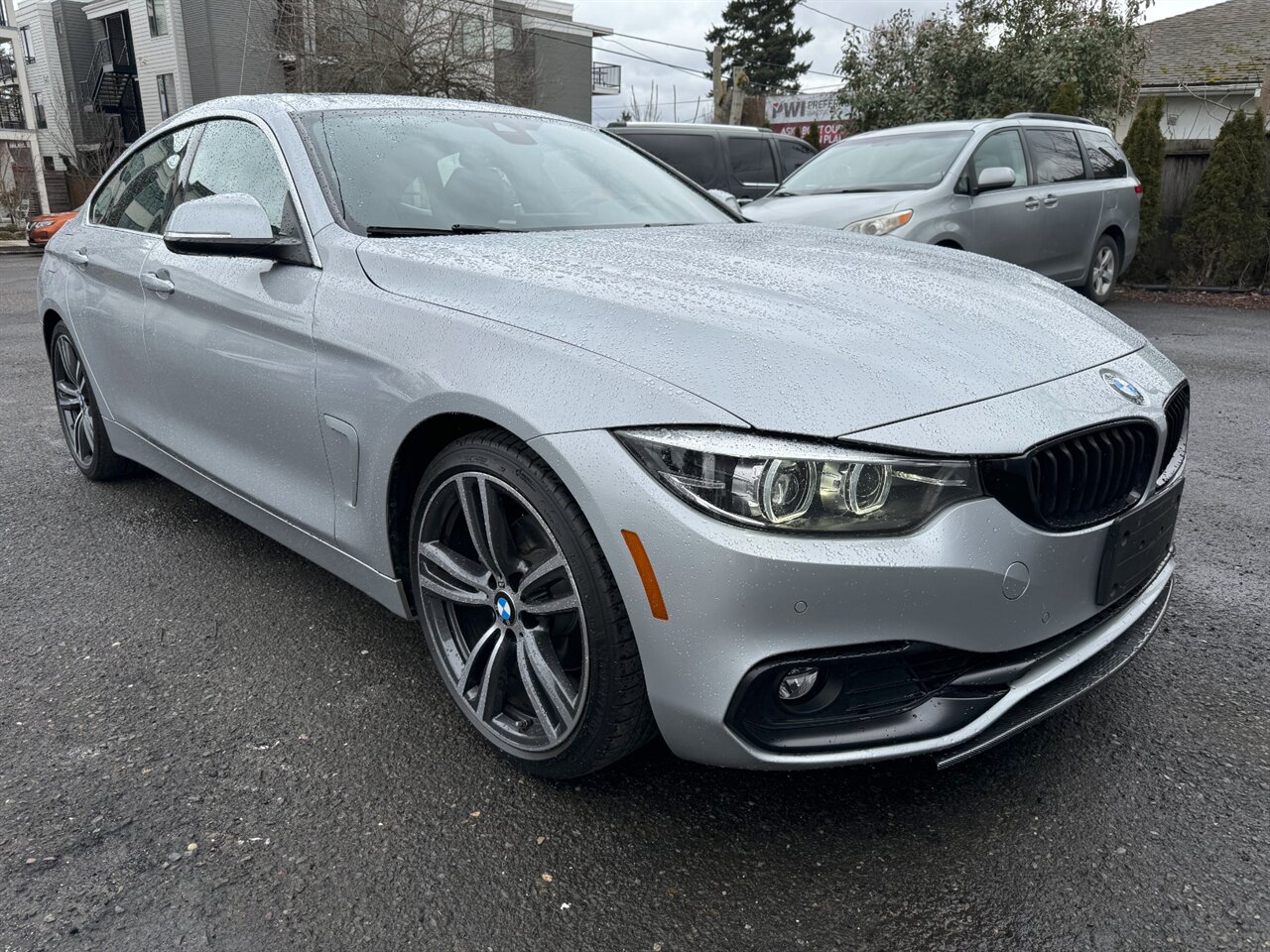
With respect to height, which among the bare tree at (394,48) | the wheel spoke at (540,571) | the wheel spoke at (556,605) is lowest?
the wheel spoke at (556,605)

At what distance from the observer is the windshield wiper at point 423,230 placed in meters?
2.75

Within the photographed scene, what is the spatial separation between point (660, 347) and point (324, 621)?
174cm

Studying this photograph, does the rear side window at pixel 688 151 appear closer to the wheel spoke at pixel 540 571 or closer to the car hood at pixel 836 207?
the car hood at pixel 836 207

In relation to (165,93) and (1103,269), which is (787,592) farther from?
(165,93)

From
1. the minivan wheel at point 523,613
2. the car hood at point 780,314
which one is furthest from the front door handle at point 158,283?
the minivan wheel at point 523,613

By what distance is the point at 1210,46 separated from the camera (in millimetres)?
22000

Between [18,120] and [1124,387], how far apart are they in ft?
145

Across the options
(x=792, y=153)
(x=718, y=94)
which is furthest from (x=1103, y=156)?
(x=718, y=94)

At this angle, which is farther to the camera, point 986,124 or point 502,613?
point 986,124

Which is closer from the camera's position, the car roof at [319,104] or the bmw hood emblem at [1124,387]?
the bmw hood emblem at [1124,387]

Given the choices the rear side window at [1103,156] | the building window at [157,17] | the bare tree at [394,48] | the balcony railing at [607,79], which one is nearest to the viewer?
the rear side window at [1103,156]

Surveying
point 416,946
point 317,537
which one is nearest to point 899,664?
point 416,946

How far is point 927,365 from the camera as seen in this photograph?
2.02m

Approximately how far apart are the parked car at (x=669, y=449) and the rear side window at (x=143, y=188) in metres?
0.60
